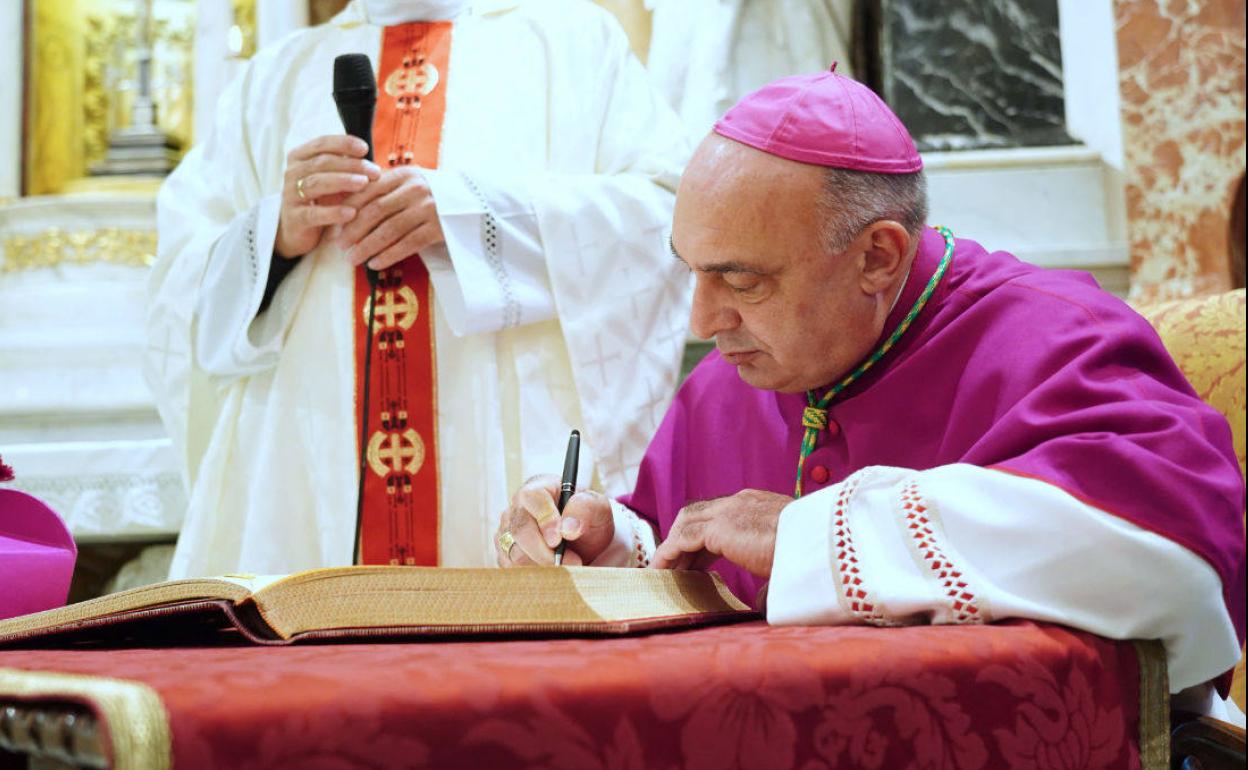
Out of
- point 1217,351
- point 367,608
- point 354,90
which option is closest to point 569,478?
point 367,608

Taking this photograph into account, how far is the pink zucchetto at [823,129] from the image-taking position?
218cm

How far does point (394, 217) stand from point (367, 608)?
176 cm

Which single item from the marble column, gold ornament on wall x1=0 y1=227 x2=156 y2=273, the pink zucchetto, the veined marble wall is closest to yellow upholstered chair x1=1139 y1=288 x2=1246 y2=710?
the pink zucchetto

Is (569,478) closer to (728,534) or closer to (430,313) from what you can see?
(728,534)

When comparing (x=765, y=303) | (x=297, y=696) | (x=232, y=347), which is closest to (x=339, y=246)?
(x=232, y=347)

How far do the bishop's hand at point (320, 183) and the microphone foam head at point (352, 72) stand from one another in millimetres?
169

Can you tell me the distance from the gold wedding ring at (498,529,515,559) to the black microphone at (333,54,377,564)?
2.30 feet

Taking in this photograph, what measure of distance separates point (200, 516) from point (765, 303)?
1753 millimetres

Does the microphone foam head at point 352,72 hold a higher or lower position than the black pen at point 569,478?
higher

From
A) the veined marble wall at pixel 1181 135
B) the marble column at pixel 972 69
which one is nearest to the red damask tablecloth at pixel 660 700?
the veined marble wall at pixel 1181 135

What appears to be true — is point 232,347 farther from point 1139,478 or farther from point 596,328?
point 1139,478

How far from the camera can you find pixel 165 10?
19.2 ft

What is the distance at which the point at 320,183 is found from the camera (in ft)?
10.1

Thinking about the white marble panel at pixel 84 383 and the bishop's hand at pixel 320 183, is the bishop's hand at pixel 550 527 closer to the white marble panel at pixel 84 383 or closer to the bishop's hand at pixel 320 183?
the bishop's hand at pixel 320 183
